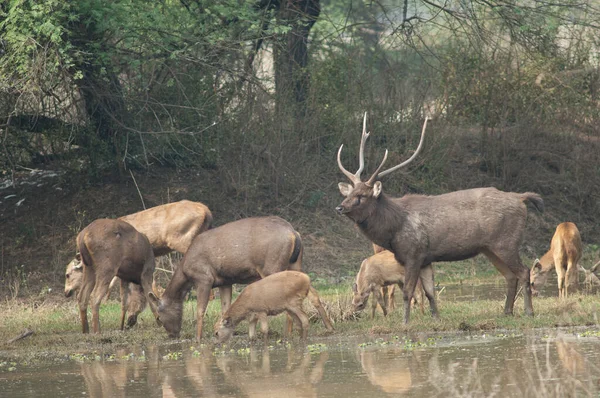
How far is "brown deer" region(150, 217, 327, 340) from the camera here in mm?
12859

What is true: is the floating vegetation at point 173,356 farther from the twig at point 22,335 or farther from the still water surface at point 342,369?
the twig at point 22,335

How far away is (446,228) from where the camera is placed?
512 inches

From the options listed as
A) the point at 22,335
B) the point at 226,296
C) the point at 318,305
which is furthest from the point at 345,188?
the point at 22,335

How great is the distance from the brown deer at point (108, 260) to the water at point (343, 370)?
78.6 inches

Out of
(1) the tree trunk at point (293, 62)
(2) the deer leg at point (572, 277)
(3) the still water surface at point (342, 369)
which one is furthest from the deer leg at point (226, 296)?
(1) the tree trunk at point (293, 62)

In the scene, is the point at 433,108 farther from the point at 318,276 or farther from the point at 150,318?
the point at 150,318

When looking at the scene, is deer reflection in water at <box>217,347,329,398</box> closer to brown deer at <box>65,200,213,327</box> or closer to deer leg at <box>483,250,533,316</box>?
deer leg at <box>483,250,533,316</box>

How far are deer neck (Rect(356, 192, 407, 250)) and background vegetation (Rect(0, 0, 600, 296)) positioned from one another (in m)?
6.05

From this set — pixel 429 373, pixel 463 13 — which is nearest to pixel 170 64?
pixel 463 13

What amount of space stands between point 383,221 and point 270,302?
1968 mm

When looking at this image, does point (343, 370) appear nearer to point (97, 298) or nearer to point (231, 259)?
point (231, 259)

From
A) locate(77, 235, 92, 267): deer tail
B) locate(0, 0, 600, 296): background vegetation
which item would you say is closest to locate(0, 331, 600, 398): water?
locate(77, 235, 92, 267): deer tail

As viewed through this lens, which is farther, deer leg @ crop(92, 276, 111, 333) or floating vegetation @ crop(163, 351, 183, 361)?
deer leg @ crop(92, 276, 111, 333)

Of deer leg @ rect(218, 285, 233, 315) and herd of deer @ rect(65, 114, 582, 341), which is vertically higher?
herd of deer @ rect(65, 114, 582, 341)
